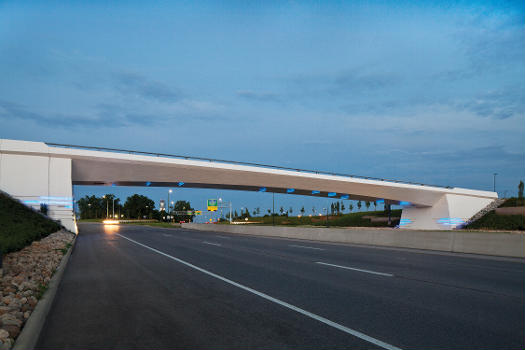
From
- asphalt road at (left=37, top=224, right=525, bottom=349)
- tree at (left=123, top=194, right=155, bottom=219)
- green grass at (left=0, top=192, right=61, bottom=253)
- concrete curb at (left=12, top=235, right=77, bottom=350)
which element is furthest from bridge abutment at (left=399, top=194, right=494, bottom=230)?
tree at (left=123, top=194, right=155, bottom=219)

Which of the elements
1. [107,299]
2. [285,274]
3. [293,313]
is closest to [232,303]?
[293,313]

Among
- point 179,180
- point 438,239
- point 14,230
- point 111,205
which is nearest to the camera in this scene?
point 14,230

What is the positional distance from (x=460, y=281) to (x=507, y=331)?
4005 mm

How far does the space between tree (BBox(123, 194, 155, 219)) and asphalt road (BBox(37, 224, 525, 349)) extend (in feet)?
492

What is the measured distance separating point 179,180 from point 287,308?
43840 mm

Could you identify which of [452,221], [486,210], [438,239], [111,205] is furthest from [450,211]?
[111,205]

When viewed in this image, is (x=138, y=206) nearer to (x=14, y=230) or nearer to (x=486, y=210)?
(x=486, y=210)

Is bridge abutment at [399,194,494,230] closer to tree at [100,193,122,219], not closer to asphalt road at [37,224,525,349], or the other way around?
asphalt road at [37,224,525,349]

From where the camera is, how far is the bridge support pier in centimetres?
3353

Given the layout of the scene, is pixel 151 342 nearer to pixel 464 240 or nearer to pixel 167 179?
pixel 464 240

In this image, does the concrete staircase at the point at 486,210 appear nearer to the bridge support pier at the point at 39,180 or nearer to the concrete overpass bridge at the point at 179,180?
the concrete overpass bridge at the point at 179,180

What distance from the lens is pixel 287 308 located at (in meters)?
6.10

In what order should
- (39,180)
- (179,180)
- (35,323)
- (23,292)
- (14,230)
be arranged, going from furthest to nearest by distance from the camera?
(179,180) → (39,180) → (14,230) → (23,292) → (35,323)

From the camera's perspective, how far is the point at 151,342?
4.68m
